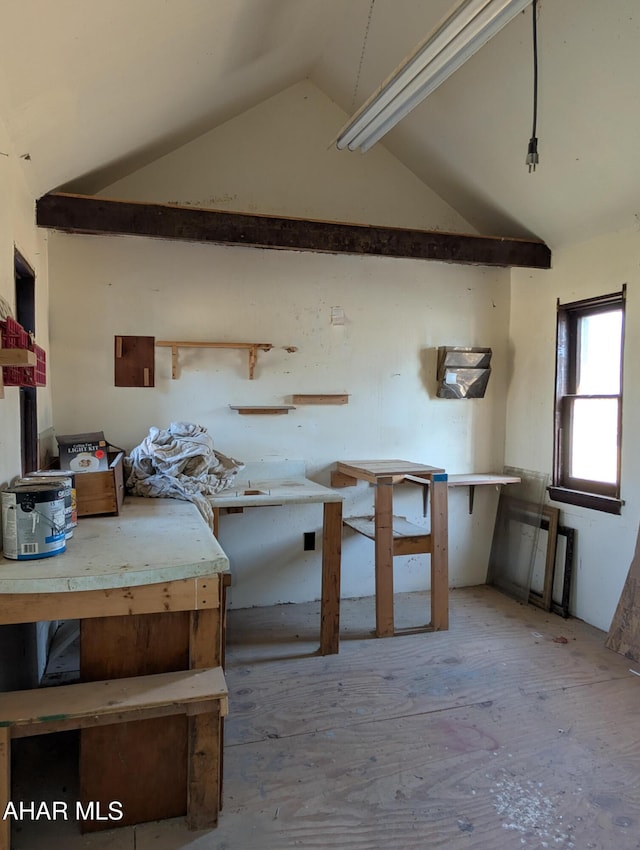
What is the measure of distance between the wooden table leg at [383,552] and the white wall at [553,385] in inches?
51.1

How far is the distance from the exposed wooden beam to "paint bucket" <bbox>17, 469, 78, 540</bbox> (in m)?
1.50

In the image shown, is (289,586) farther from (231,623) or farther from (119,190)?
(119,190)

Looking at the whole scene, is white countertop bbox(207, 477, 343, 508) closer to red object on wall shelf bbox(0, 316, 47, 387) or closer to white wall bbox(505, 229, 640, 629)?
red object on wall shelf bbox(0, 316, 47, 387)

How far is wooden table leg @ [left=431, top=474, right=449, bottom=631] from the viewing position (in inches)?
133

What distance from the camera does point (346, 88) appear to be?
3473mm

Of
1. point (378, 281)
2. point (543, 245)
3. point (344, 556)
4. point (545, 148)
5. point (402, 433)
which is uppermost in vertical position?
point (545, 148)

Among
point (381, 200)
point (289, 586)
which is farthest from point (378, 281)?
point (289, 586)

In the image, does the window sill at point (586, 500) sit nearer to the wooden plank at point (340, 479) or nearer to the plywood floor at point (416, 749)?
the plywood floor at point (416, 749)

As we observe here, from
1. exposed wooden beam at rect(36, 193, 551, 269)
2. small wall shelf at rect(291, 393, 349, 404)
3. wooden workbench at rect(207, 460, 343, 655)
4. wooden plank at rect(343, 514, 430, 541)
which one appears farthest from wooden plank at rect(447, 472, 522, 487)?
exposed wooden beam at rect(36, 193, 551, 269)

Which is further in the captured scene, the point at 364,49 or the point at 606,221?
the point at 606,221

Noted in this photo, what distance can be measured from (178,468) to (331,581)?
105 centimetres

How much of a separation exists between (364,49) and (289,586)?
131 inches

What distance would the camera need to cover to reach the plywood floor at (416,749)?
180cm

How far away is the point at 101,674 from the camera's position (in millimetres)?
1809
